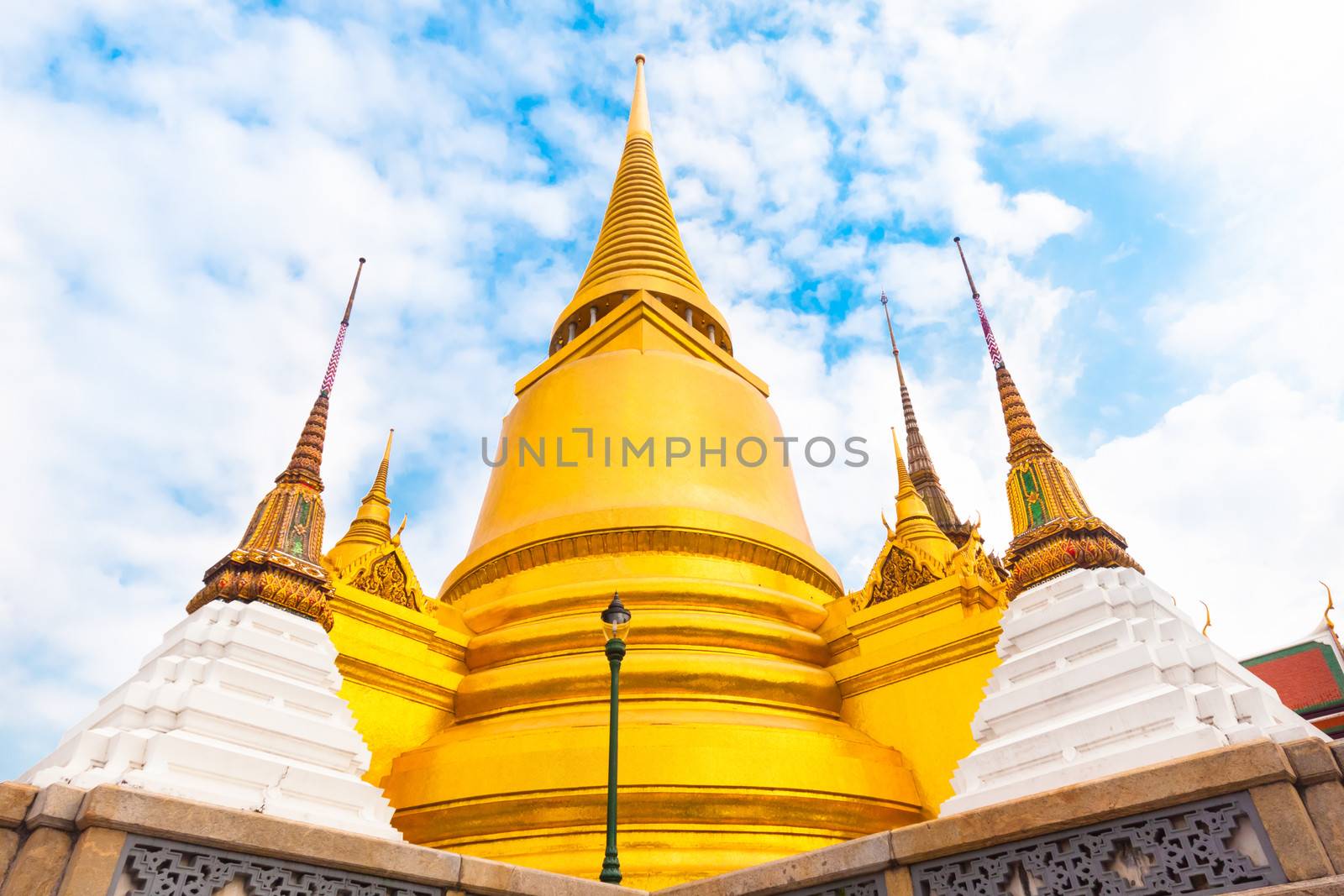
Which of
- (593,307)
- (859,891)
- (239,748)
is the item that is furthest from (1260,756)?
(593,307)

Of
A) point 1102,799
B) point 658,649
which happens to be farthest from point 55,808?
point 658,649

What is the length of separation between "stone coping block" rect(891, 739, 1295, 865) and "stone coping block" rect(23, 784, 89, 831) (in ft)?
9.91

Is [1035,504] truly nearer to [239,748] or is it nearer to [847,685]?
[847,685]

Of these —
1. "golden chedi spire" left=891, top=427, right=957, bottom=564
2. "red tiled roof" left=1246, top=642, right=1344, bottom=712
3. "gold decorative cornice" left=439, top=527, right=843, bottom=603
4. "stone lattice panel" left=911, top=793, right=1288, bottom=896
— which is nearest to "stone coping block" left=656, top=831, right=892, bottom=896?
"stone lattice panel" left=911, top=793, right=1288, bottom=896

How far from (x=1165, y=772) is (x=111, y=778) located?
4.72 meters

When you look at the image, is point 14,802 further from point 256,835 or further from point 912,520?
point 912,520

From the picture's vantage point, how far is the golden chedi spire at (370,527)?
12.4 metres

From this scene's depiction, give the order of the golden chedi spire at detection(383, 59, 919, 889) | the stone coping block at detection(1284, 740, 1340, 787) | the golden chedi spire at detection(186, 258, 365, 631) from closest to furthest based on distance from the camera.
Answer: the stone coping block at detection(1284, 740, 1340, 787) → the golden chedi spire at detection(186, 258, 365, 631) → the golden chedi spire at detection(383, 59, 919, 889)

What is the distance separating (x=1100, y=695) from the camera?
16.4 feet

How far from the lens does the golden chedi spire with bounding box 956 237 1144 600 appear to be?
19.7 ft

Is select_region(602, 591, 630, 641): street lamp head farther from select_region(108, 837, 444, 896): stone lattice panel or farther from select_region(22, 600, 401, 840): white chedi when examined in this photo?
select_region(108, 837, 444, 896): stone lattice panel

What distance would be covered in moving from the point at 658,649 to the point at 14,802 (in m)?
5.38

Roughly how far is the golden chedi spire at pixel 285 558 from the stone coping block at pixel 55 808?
117 inches

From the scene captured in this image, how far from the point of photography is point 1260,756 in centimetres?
294
